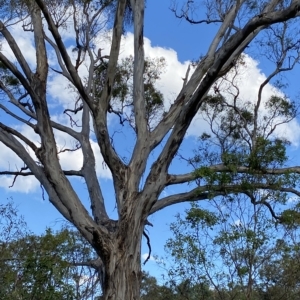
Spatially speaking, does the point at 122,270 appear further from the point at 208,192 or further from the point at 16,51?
the point at 16,51

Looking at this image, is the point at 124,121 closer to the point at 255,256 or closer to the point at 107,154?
the point at 107,154

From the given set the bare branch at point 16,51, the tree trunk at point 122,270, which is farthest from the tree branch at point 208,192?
the bare branch at point 16,51

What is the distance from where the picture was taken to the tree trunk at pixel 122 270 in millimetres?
6051

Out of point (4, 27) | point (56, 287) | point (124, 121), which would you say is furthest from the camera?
point (124, 121)

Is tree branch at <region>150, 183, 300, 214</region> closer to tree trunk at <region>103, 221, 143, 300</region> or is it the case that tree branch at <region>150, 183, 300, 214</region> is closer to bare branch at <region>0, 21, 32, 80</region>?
tree trunk at <region>103, 221, 143, 300</region>

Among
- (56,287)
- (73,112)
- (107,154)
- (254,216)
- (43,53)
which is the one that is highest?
(73,112)

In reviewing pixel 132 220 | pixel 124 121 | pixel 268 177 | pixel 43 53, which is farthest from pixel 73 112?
pixel 268 177

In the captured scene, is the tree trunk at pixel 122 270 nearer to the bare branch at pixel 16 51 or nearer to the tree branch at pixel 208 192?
the tree branch at pixel 208 192

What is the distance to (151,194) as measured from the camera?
6.54 m

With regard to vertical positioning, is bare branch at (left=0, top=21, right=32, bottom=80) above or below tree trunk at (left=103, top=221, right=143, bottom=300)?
above

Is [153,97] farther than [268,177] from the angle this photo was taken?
Yes

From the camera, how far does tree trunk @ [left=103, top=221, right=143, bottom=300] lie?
605 centimetres

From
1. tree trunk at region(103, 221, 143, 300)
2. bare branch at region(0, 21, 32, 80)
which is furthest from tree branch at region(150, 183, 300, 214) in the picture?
bare branch at region(0, 21, 32, 80)

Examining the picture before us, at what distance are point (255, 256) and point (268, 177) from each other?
1.05m
